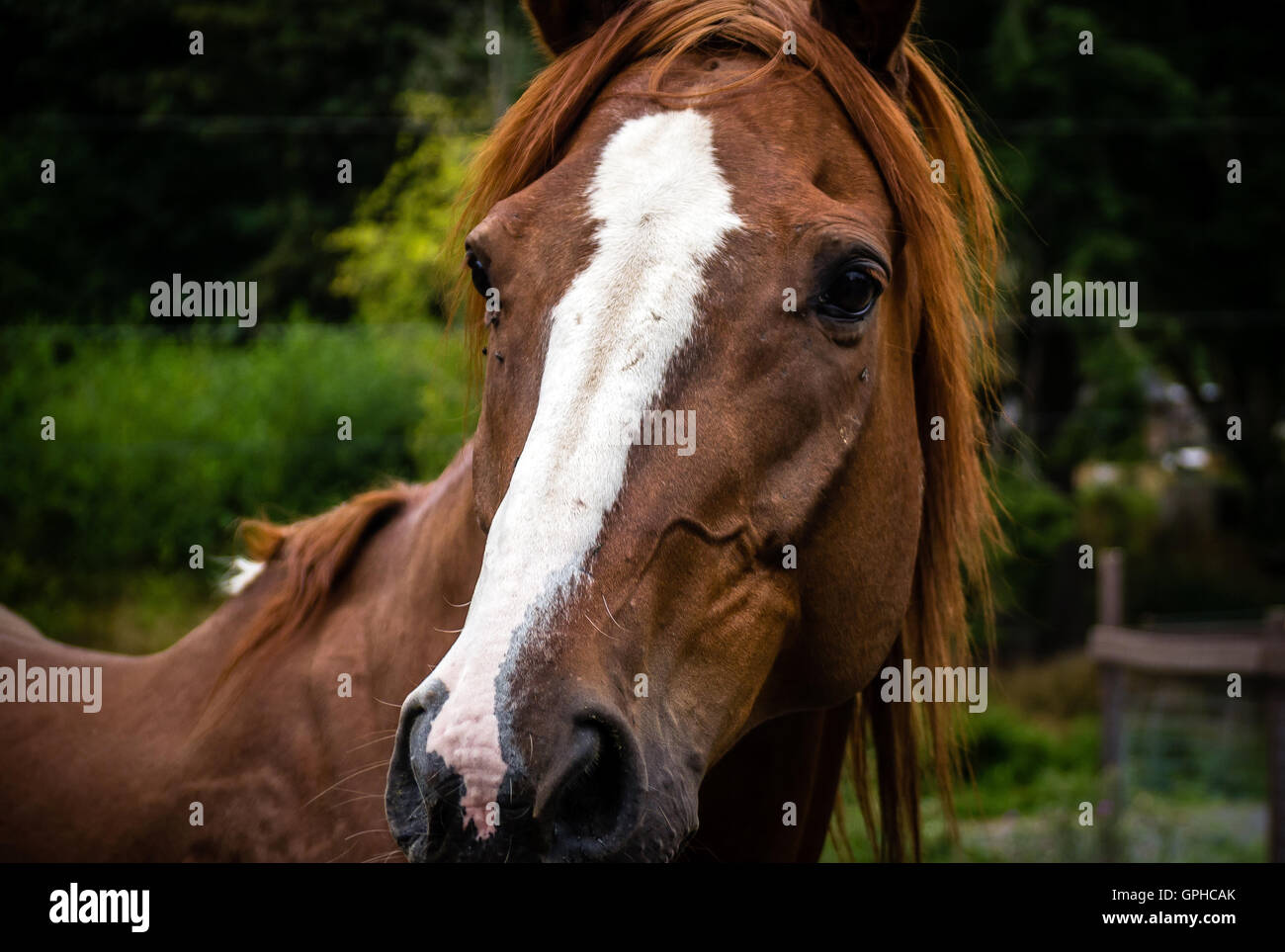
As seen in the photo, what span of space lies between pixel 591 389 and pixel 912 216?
0.77m

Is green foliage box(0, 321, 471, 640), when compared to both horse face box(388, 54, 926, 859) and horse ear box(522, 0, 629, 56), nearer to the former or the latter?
horse ear box(522, 0, 629, 56)

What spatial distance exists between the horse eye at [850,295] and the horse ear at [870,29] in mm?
543

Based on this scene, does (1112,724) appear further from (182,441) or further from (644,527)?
(182,441)

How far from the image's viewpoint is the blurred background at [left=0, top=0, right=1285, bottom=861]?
10.9 metres

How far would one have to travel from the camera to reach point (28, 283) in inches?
543

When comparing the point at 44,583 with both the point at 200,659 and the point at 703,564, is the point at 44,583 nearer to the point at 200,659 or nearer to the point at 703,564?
the point at 200,659

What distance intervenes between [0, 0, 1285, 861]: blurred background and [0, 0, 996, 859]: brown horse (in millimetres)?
7421

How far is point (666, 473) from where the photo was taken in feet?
4.61

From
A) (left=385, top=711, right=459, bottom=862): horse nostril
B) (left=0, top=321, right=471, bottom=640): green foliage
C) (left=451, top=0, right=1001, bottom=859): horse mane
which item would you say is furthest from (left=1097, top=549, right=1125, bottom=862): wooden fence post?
(left=0, top=321, right=471, bottom=640): green foliage

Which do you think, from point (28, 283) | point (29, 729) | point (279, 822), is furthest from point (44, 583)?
point (279, 822)

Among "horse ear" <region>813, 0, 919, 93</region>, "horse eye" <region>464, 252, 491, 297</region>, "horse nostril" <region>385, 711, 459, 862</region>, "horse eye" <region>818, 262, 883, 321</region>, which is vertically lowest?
"horse nostril" <region>385, 711, 459, 862</region>

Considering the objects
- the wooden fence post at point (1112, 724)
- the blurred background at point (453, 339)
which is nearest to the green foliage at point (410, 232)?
the blurred background at point (453, 339)

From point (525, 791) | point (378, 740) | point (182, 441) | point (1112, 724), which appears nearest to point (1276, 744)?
point (1112, 724)
